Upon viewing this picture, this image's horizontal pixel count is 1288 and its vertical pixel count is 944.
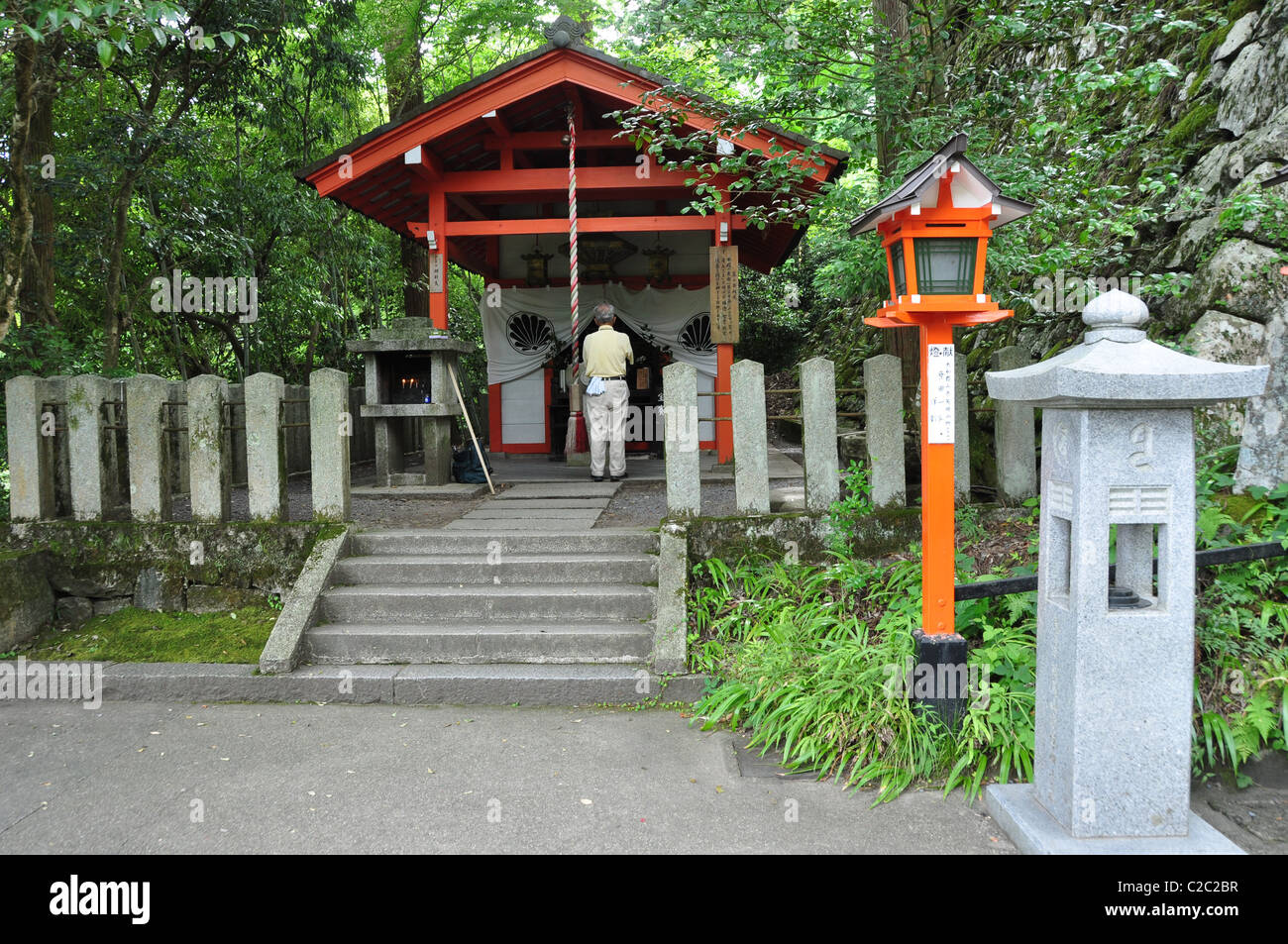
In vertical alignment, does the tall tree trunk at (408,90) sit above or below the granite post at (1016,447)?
above

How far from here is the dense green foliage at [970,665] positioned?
12.8ft

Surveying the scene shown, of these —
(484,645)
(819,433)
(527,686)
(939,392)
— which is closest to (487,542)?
(484,645)

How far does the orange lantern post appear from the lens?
4.01 metres

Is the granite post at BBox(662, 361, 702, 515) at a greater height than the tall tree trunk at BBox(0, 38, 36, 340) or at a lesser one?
lesser

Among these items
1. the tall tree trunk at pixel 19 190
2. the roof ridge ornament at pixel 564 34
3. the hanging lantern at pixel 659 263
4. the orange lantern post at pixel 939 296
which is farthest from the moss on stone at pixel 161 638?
the hanging lantern at pixel 659 263

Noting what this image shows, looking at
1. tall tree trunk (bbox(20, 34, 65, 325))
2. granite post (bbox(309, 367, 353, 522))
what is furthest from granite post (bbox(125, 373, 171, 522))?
tall tree trunk (bbox(20, 34, 65, 325))

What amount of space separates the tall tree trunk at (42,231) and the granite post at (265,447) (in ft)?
13.7

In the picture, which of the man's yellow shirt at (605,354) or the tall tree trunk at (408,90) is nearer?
the man's yellow shirt at (605,354)

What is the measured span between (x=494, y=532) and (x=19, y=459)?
3.59m

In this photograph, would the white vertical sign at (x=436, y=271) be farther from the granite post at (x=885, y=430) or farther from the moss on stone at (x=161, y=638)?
the granite post at (x=885, y=430)

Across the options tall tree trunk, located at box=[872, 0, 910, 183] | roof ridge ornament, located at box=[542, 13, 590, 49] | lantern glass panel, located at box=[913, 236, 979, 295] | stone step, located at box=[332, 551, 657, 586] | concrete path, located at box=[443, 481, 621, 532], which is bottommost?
stone step, located at box=[332, 551, 657, 586]

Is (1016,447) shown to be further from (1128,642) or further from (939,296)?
(1128,642)

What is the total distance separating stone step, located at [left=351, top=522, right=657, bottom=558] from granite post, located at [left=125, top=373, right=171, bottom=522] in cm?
152

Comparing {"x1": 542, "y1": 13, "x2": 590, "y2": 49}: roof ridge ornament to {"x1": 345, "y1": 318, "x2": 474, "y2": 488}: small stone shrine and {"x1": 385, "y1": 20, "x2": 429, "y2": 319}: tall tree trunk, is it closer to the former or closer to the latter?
{"x1": 345, "y1": 318, "x2": 474, "y2": 488}: small stone shrine
